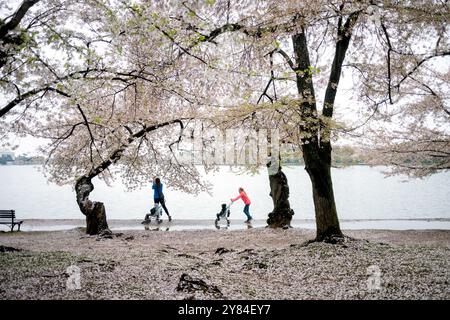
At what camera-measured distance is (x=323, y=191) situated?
10375 mm

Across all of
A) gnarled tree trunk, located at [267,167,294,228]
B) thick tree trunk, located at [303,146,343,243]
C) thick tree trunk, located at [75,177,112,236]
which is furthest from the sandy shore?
gnarled tree trunk, located at [267,167,294,228]

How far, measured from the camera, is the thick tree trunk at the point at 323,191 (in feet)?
34.0

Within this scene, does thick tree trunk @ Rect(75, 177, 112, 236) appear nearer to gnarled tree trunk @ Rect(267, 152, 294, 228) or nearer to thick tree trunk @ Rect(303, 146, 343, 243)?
gnarled tree trunk @ Rect(267, 152, 294, 228)

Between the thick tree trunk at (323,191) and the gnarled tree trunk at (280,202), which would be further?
the gnarled tree trunk at (280,202)

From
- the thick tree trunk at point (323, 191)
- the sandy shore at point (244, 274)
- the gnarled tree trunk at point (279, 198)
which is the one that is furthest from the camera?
the gnarled tree trunk at point (279, 198)

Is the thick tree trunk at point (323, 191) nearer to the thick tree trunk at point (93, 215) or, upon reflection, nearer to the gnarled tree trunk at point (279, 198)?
the gnarled tree trunk at point (279, 198)

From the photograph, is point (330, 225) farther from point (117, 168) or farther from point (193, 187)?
point (117, 168)

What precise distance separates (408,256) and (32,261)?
9189mm

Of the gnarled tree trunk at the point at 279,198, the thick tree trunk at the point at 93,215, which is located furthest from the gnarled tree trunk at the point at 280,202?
the thick tree trunk at the point at 93,215

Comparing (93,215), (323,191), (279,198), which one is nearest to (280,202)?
(279,198)

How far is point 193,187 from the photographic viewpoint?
1858 cm

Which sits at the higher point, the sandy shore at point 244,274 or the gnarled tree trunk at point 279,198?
the gnarled tree trunk at point 279,198

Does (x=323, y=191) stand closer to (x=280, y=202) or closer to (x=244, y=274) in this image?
(x=244, y=274)
